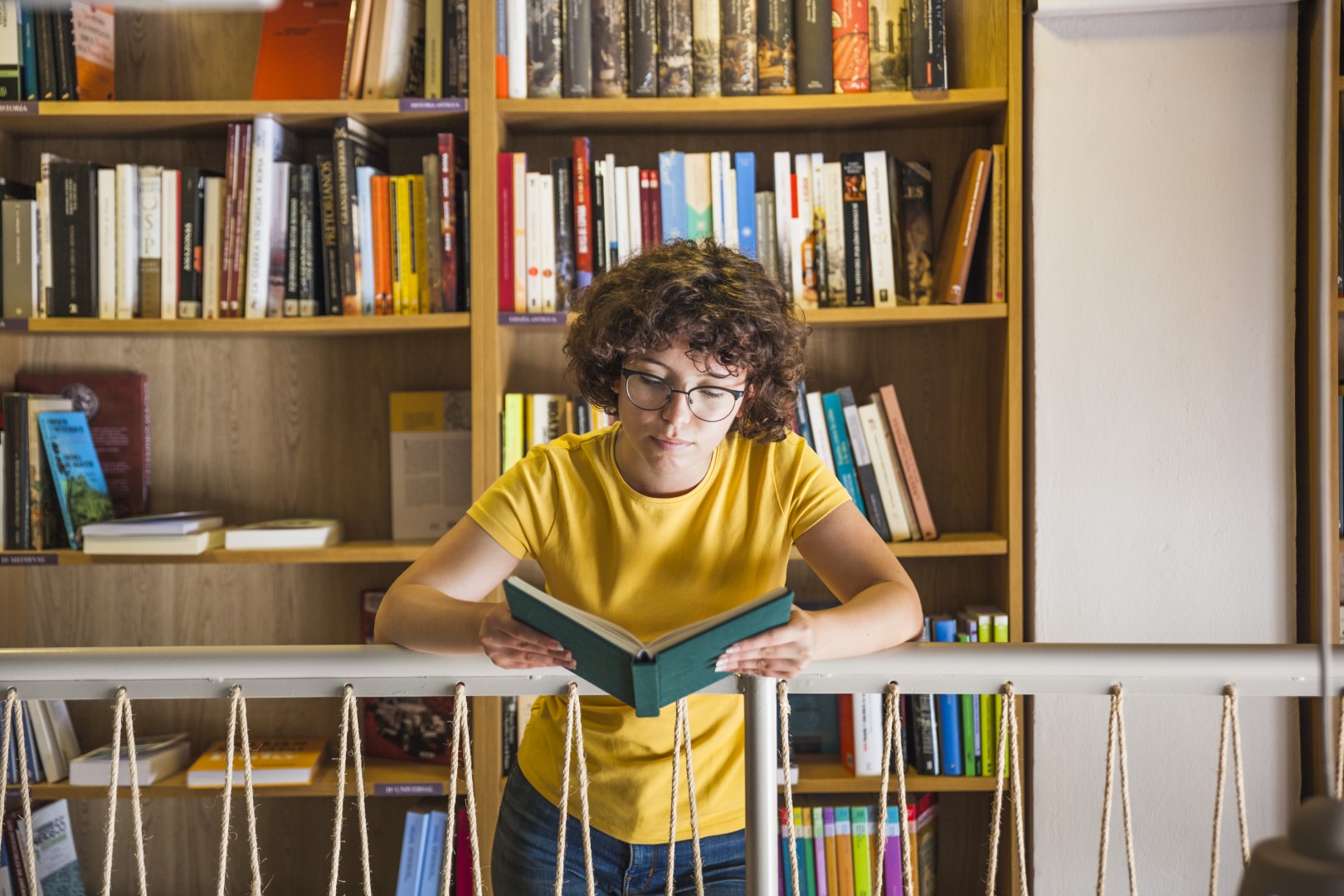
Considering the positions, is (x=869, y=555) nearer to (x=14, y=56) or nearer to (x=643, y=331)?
(x=643, y=331)

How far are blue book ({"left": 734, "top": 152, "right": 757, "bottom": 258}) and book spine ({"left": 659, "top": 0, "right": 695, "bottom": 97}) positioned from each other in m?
0.17

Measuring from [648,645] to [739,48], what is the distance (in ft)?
4.94

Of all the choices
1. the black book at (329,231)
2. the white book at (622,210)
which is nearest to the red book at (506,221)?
the white book at (622,210)

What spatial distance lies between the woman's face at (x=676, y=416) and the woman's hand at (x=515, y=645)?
0.87ft

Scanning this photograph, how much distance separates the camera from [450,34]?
2.03 m

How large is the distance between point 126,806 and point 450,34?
1.75 m

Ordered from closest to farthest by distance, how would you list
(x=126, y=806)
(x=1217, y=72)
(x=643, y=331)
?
(x=643, y=331), (x=1217, y=72), (x=126, y=806)

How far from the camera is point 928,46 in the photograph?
203 centimetres

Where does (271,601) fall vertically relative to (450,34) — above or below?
below

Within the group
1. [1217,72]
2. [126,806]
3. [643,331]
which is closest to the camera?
[643,331]

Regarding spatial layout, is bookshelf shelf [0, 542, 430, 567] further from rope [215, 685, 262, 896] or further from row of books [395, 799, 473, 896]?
rope [215, 685, 262, 896]

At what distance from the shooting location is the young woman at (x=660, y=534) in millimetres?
1188

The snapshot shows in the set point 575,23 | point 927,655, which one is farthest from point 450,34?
point 927,655

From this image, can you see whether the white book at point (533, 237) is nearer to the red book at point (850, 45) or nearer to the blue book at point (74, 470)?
the red book at point (850, 45)
